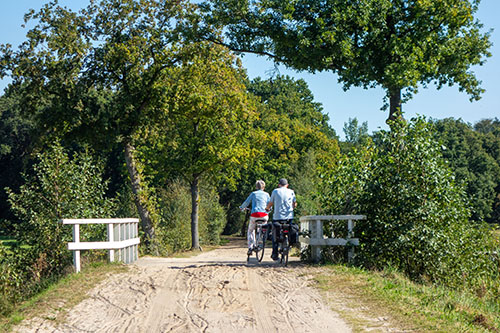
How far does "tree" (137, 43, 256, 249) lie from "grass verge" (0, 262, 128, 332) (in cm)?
1372

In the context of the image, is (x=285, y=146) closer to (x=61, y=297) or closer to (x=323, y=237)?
(x=323, y=237)

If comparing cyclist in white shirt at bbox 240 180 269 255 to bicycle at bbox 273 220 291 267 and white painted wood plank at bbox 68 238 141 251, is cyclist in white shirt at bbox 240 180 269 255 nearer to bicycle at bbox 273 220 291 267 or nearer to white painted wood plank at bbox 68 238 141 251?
bicycle at bbox 273 220 291 267

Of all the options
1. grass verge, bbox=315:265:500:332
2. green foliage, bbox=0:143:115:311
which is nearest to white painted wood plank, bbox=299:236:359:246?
grass verge, bbox=315:265:500:332

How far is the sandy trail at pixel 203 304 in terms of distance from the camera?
8.35 m

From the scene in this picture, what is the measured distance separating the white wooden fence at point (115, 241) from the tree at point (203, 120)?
1084 cm

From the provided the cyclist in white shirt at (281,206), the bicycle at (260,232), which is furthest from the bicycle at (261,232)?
the cyclist in white shirt at (281,206)

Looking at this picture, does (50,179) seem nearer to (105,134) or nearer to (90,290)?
(90,290)

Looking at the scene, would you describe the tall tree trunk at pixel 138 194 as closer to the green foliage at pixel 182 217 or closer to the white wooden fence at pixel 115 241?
the green foliage at pixel 182 217

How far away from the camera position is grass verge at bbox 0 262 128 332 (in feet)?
29.6

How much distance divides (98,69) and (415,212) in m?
15.7

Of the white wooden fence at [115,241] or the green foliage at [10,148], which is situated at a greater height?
the green foliage at [10,148]

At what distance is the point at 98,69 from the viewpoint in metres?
24.3

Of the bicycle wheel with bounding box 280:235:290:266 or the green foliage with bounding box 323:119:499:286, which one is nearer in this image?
the green foliage with bounding box 323:119:499:286

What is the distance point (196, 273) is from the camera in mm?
12125
